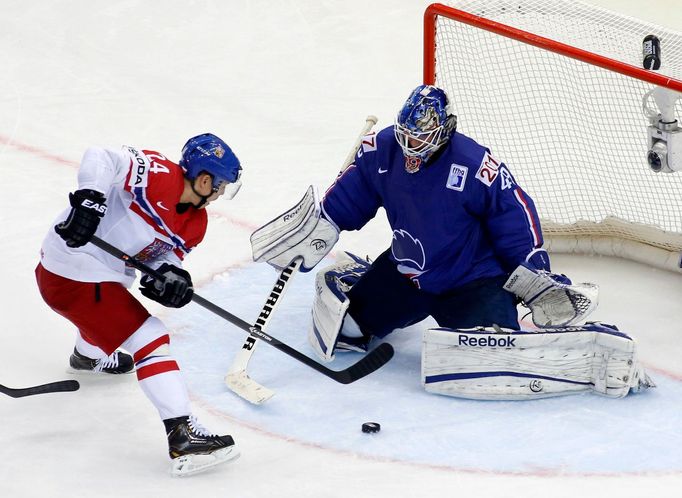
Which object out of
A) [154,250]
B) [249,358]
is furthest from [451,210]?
[154,250]

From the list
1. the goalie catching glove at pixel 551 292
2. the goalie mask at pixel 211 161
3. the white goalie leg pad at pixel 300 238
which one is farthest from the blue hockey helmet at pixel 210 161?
the goalie catching glove at pixel 551 292

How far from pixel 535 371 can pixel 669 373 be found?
49 cm

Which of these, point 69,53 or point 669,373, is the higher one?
point 69,53

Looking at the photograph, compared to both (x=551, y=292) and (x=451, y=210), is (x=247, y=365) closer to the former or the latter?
(x=451, y=210)

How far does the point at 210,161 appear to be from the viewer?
3.45 m

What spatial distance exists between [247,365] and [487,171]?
3.12ft

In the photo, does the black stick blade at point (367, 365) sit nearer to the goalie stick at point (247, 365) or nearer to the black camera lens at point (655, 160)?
the goalie stick at point (247, 365)

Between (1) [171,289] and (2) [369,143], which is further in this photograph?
(2) [369,143]

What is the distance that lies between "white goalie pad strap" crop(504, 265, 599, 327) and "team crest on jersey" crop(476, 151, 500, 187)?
0.96 ft

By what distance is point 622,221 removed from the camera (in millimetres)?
4754

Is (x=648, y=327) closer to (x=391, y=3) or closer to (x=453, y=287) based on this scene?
(x=453, y=287)

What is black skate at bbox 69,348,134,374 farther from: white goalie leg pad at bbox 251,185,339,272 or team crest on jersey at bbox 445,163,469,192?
team crest on jersey at bbox 445,163,469,192

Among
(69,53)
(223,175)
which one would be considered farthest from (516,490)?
(69,53)

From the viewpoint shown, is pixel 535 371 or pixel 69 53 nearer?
pixel 535 371
